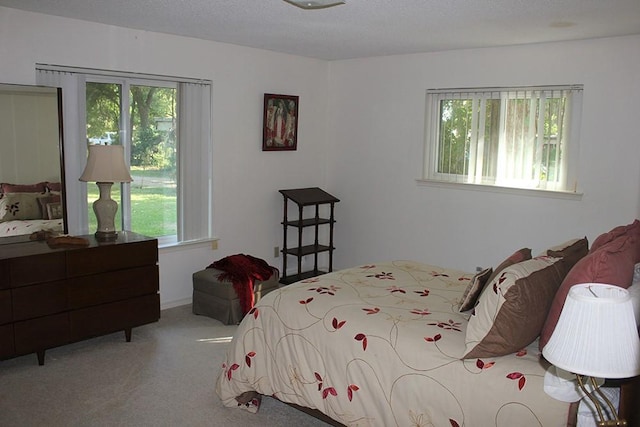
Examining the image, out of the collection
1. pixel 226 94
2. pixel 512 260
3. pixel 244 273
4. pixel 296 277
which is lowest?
pixel 296 277

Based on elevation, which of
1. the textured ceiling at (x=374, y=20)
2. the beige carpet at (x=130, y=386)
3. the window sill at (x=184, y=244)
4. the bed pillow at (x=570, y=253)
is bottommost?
the beige carpet at (x=130, y=386)

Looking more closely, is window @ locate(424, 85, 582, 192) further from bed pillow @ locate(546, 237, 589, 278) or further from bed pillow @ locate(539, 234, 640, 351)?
bed pillow @ locate(539, 234, 640, 351)

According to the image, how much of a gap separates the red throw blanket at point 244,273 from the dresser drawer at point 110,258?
2.45 ft

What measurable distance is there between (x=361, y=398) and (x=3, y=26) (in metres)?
3.47

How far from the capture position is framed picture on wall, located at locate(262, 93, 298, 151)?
5.83m

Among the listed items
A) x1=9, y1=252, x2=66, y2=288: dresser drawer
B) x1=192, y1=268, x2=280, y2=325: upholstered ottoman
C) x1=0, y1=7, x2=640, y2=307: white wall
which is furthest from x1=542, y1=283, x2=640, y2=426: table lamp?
x1=192, y1=268, x2=280, y2=325: upholstered ottoman

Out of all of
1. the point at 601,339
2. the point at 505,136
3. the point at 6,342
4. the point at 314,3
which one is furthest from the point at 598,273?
the point at 6,342

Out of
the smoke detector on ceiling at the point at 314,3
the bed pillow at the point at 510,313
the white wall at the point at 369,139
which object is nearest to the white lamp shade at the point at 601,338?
the bed pillow at the point at 510,313

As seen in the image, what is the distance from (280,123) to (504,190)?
228cm

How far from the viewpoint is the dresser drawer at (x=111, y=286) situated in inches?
157

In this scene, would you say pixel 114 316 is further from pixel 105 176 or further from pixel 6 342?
pixel 105 176

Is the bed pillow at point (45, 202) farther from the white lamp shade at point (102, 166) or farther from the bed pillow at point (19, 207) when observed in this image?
the white lamp shade at point (102, 166)

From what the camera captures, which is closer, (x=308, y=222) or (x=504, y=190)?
(x=504, y=190)

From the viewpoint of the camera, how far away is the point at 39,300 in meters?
3.81
